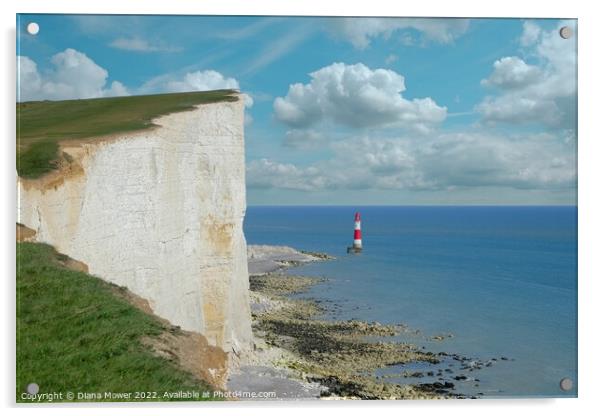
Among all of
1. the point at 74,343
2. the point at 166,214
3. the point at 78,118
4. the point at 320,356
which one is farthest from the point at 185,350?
the point at 320,356

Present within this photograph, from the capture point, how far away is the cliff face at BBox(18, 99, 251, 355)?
1137cm

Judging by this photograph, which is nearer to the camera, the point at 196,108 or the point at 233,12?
the point at 233,12

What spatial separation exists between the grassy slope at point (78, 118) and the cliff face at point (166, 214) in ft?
1.10

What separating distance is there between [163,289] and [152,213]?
1.71 m

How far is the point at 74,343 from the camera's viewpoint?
30.1 ft

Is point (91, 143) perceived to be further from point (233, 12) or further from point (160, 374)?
point (160, 374)

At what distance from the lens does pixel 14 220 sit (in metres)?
9.63

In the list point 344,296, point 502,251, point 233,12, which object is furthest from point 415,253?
point 233,12

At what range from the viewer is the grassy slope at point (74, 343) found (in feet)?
29.9

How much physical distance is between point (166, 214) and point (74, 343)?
14.5 feet

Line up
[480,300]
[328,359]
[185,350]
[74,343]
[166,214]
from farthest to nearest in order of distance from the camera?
[480,300] → [328,359] → [166,214] → [185,350] → [74,343]

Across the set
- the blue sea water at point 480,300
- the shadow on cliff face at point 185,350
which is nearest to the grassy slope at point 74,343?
the shadow on cliff face at point 185,350

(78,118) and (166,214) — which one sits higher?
(78,118)

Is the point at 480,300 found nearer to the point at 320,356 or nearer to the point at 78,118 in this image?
the point at 320,356
